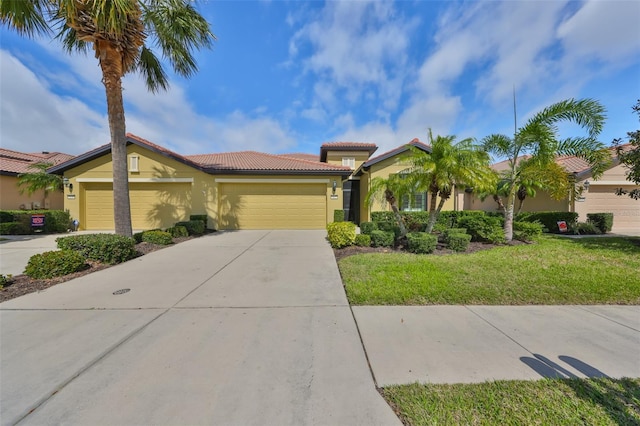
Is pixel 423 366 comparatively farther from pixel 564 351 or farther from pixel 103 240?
pixel 103 240

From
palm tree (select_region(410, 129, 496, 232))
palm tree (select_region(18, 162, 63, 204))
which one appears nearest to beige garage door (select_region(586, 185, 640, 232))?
palm tree (select_region(410, 129, 496, 232))

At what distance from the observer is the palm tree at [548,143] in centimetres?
791

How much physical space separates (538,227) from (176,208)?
53.8 ft

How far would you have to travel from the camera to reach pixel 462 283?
4.91 meters

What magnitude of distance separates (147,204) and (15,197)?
862cm

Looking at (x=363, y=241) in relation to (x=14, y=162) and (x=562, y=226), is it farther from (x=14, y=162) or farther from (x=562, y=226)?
(x=14, y=162)

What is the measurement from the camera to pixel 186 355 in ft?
9.20

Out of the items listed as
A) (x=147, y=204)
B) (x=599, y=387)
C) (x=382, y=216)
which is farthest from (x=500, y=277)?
(x=147, y=204)

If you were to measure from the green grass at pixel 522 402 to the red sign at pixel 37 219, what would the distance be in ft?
55.4

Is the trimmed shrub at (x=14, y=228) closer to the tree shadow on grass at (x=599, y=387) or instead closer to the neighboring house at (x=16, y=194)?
the neighboring house at (x=16, y=194)

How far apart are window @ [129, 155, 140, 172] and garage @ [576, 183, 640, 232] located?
23334 mm

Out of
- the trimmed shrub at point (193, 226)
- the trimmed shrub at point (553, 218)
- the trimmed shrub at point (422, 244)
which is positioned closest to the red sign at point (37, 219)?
the trimmed shrub at point (193, 226)

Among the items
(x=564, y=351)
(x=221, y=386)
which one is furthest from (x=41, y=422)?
(x=564, y=351)

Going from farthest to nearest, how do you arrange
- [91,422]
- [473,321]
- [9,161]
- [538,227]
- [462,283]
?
[9,161]
[538,227]
[462,283]
[473,321]
[91,422]
